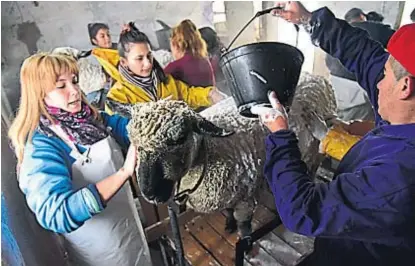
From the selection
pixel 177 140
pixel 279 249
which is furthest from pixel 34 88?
pixel 279 249

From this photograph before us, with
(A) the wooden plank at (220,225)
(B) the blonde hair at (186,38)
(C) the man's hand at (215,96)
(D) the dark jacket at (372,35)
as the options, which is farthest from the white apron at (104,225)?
(D) the dark jacket at (372,35)

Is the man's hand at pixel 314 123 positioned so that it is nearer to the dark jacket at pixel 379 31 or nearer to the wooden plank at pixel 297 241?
the wooden plank at pixel 297 241

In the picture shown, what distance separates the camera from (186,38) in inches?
64.3

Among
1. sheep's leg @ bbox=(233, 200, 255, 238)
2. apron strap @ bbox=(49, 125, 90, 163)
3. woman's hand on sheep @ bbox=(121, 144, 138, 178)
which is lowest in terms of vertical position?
sheep's leg @ bbox=(233, 200, 255, 238)

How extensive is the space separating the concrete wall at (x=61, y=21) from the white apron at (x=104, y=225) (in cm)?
41

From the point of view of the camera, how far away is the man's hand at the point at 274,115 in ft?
Answer: 2.09

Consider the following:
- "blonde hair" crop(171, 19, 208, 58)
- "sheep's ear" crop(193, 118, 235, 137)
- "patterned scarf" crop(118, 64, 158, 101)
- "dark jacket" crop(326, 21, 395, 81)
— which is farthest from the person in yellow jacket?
"dark jacket" crop(326, 21, 395, 81)

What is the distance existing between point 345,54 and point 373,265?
19.7 inches

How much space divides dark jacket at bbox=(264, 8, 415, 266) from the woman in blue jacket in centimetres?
35

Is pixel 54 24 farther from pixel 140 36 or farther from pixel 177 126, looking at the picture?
pixel 177 126

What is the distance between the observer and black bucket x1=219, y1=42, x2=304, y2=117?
26.8 inches

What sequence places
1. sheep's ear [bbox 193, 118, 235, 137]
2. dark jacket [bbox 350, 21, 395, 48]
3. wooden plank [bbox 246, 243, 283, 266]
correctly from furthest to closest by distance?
dark jacket [bbox 350, 21, 395, 48] → wooden plank [bbox 246, 243, 283, 266] → sheep's ear [bbox 193, 118, 235, 137]

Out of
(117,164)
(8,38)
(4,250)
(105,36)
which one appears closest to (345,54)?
(117,164)

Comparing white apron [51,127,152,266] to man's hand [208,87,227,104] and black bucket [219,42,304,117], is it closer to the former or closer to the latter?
black bucket [219,42,304,117]
